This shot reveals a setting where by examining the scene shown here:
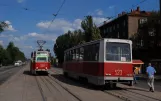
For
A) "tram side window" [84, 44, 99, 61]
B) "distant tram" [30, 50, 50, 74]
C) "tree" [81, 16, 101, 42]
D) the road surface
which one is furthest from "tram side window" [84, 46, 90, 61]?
"tree" [81, 16, 101, 42]

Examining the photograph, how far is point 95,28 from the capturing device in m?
64.2

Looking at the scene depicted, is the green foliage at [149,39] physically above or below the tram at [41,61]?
above

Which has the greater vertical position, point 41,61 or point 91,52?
point 91,52

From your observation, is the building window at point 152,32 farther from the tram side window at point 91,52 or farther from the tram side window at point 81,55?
the tram side window at point 91,52

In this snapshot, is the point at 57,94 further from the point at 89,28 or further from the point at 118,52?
the point at 89,28

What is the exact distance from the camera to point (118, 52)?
2050 cm

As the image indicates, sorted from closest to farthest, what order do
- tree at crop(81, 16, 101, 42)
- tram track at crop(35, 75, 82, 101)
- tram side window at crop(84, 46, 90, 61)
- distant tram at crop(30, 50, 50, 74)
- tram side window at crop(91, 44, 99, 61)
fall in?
tram track at crop(35, 75, 82, 101) < tram side window at crop(91, 44, 99, 61) < tram side window at crop(84, 46, 90, 61) < distant tram at crop(30, 50, 50, 74) < tree at crop(81, 16, 101, 42)

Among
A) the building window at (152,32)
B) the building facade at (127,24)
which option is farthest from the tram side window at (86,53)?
the building facade at (127,24)

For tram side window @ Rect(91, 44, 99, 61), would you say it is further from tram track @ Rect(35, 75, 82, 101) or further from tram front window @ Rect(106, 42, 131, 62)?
tram track @ Rect(35, 75, 82, 101)

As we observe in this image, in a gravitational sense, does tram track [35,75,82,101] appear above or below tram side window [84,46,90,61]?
below

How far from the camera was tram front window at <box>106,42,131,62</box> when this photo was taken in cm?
2031

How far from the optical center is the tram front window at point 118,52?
20.3m

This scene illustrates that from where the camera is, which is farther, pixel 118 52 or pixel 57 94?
pixel 118 52

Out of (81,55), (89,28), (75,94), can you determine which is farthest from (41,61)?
(89,28)
